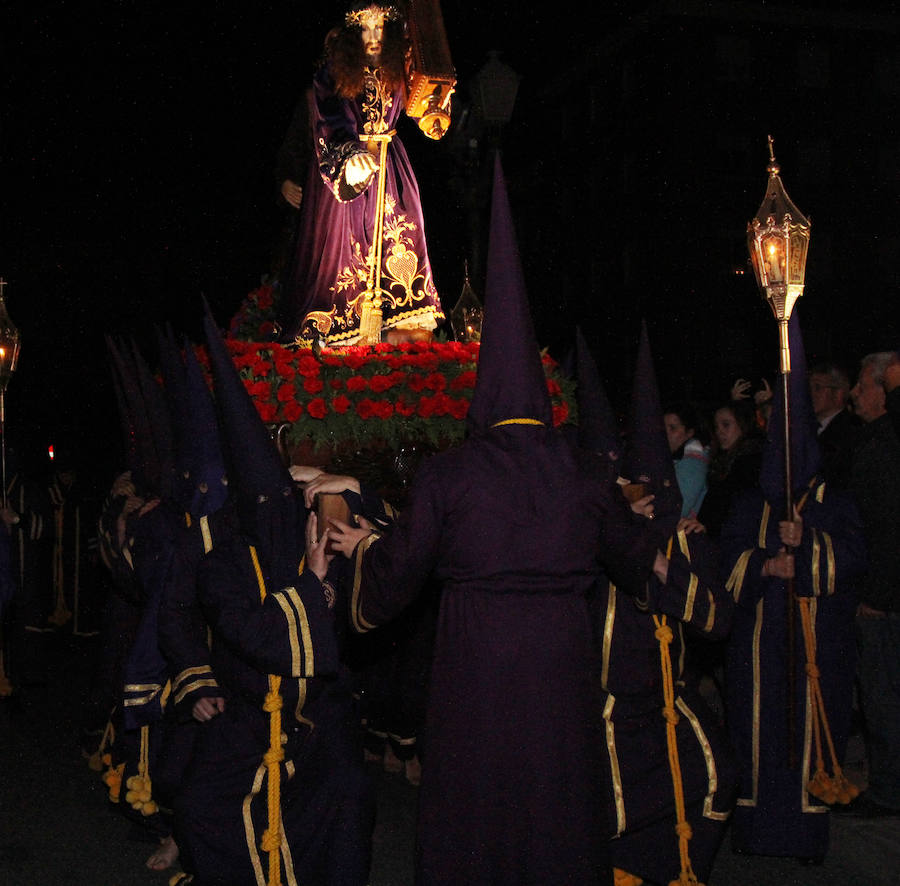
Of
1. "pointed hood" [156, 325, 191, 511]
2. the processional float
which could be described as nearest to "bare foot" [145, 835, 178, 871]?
"pointed hood" [156, 325, 191, 511]

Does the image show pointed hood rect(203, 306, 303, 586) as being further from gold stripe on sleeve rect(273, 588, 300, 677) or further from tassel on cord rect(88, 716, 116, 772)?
tassel on cord rect(88, 716, 116, 772)

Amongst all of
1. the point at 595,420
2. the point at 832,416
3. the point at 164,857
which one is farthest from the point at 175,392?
the point at 832,416

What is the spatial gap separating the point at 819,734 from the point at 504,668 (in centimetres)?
243

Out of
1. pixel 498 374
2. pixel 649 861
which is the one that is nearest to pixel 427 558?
pixel 498 374

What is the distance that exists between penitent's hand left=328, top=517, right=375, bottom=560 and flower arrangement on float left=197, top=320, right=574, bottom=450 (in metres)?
1.36

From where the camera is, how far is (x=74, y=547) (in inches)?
470

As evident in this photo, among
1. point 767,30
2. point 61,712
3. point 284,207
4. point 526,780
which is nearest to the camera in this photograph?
point 526,780

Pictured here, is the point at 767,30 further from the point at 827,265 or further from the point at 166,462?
the point at 166,462

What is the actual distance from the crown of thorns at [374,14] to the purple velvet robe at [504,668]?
3.70m

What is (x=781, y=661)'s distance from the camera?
18.1ft

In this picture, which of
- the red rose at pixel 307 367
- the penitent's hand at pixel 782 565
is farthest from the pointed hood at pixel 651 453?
the red rose at pixel 307 367

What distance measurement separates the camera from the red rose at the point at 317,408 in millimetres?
5613

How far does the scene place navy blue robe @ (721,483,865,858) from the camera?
213 inches

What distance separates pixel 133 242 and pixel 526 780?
12477 mm
